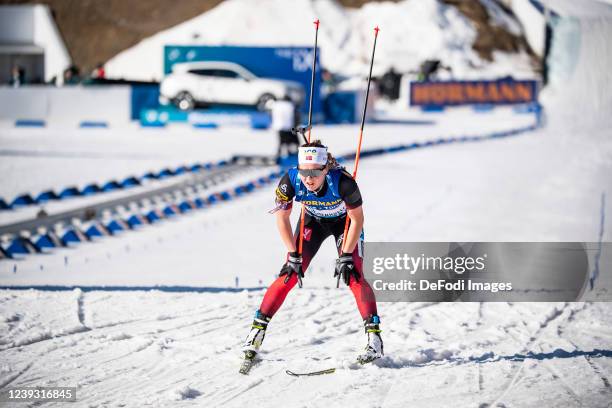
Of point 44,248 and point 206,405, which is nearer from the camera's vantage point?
point 206,405

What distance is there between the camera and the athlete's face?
6.36 metres

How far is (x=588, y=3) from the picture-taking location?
130 feet

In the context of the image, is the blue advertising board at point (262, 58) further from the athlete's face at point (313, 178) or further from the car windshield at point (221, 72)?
the athlete's face at point (313, 178)

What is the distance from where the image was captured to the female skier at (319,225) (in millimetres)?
6430

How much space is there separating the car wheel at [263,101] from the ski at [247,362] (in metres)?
23.8

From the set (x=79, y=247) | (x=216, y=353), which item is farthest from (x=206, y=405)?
(x=79, y=247)

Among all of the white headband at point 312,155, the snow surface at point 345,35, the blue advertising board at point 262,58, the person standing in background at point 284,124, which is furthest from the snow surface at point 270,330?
the snow surface at point 345,35

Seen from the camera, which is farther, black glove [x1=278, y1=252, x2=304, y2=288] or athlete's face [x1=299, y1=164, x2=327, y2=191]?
black glove [x1=278, y1=252, x2=304, y2=288]

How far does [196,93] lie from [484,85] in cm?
1454

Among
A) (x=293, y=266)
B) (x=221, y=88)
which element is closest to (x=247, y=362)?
(x=293, y=266)

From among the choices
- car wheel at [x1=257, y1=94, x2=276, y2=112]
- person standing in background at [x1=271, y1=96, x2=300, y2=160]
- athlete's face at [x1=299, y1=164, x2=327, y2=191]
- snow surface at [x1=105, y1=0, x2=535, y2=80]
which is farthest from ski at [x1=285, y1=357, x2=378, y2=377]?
snow surface at [x1=105, y1=0, x2=535, y2=80]

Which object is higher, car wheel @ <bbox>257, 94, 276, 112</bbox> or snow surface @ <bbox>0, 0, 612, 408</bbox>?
car wheel @ <bbox>257, 94, 276, 112</bbox>

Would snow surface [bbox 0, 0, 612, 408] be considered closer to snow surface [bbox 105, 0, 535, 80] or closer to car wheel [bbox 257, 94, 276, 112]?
car wheel [bbox 257, 94, 276, 112]

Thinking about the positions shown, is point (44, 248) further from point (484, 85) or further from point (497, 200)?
point (484, 85)
